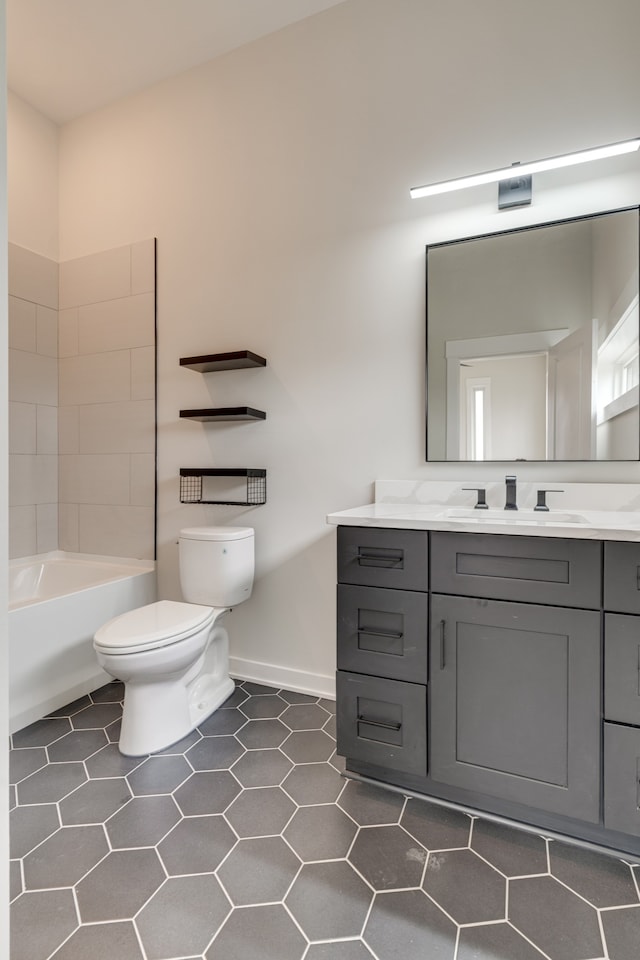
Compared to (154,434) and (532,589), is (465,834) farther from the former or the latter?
(154,434)

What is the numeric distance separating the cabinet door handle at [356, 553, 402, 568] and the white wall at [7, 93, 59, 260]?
257 cm

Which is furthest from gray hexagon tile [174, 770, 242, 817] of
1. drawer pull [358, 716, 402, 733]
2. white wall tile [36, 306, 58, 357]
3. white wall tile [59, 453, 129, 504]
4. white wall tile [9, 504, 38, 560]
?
white wall tile [36, 306, 58, 357]

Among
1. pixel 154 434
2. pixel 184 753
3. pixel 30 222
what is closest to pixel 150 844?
pixel 184 753

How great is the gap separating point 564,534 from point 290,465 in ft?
4.13

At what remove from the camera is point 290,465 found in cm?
226

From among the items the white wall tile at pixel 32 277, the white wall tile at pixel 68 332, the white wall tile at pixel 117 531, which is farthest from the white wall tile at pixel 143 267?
the white wall tile at pixel 117 531

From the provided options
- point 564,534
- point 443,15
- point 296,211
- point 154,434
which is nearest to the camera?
point 564,534

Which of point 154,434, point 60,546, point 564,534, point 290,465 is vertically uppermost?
point 154,434

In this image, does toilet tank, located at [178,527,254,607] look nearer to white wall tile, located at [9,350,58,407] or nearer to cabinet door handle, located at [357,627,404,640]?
cabinet door handle, located at [357,627,404,640]

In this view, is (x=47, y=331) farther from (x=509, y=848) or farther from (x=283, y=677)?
(x=509, y=848)

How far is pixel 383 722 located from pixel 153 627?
0.88 metres

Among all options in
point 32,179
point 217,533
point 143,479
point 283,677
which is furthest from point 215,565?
point 32,179

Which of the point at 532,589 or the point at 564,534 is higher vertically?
the point at 564,534

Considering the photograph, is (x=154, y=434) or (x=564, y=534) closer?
(x=564, y=534)
